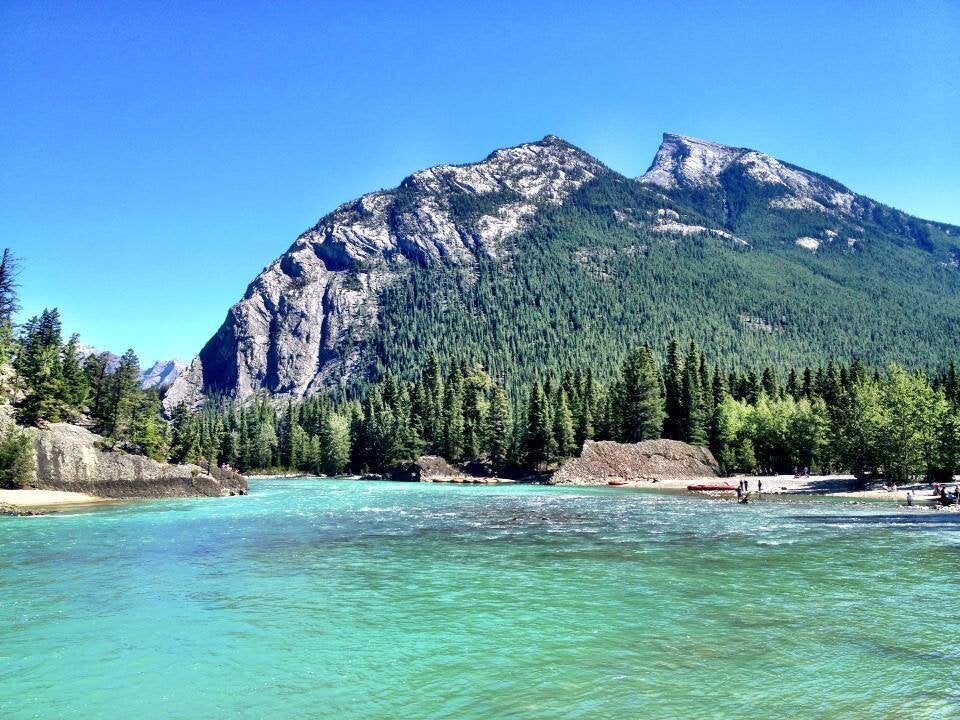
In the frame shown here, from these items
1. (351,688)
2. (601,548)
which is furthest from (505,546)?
(351,688)

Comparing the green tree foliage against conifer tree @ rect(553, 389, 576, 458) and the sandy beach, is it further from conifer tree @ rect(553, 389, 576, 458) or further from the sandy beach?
conifer tree @ rect(553, 389, 576, 458)

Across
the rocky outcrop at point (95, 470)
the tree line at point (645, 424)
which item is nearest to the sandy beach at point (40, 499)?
the rocky outcrop at point (95, 470)

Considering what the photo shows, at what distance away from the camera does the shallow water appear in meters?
13.9

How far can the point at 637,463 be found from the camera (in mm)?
Answer: 110500

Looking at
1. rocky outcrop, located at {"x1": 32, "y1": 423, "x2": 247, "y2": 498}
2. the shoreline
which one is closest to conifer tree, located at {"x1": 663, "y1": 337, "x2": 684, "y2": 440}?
the shoreline

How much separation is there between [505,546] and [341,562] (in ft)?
29.5

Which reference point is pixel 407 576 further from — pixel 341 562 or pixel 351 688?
pixel 351 688

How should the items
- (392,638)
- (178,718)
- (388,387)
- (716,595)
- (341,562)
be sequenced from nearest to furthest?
1. (178,718)
2. (392,638)
3. (716,595)
4. (341,562)
5. (388,387)

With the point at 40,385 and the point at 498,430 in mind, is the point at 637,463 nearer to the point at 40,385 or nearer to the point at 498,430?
the point at 498,430

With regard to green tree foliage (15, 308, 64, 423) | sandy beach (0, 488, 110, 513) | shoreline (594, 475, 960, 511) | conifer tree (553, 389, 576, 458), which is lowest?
shoreline (594, 475, 960, 511)

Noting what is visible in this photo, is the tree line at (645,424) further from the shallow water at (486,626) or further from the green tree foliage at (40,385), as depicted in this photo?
the shallow water at (486,626)

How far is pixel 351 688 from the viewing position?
14664mm

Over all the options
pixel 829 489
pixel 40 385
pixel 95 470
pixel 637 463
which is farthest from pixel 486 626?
pixel 637 463

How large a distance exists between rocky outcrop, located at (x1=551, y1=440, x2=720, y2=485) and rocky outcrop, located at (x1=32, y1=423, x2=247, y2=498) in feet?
197
